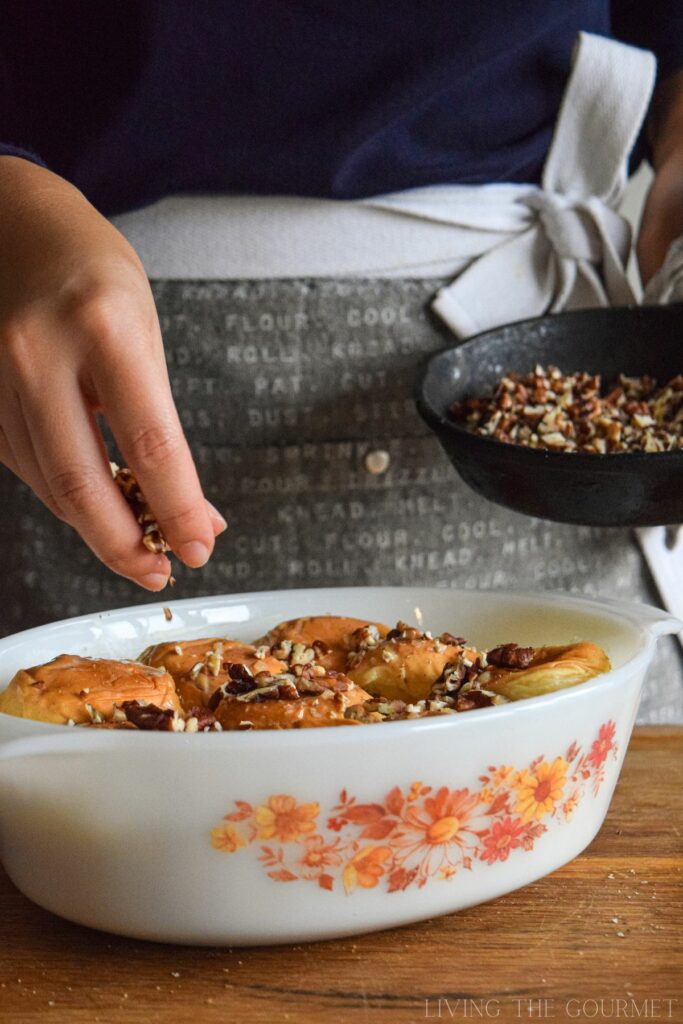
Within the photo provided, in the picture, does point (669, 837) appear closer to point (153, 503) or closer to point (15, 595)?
point (153, 503)

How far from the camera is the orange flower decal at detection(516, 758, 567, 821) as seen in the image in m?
0.67

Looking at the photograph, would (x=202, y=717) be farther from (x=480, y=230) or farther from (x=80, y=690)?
(x=480, y=230)

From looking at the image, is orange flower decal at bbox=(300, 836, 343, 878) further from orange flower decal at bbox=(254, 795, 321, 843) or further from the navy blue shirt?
the navy blue shirt

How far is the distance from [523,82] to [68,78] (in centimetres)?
47

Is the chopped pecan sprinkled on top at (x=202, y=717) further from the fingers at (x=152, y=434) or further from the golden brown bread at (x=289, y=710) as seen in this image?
the fingers at (x=152, y=434)

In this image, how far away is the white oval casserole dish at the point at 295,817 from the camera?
0.60m

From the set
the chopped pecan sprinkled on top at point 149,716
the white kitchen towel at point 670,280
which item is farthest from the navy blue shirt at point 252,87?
the chopped pecan sprinkled on top at point 149,716

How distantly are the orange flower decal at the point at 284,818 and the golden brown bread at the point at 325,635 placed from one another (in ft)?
0.71

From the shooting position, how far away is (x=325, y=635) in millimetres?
858

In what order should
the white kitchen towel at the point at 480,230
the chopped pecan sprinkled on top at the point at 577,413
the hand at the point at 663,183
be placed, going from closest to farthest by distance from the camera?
1. the chopped pecan sprinkled on top at the point at 577,413
2. the white kitchen towel at the point at 480,230
3. the hand at the point at 663,183

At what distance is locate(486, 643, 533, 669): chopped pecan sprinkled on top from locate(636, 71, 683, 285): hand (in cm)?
72

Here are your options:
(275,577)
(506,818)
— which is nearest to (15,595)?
(275,577)

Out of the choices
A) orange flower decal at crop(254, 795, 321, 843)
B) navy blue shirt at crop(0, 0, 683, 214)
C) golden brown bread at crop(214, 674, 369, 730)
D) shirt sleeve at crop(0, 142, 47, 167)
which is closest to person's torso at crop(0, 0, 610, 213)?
navy blue shirt at crop(0, 0, 683, 214)

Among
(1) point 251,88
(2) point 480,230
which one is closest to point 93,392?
(1) point 251,88
